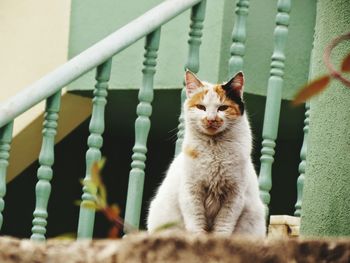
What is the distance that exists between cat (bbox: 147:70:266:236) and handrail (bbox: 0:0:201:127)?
0.54m

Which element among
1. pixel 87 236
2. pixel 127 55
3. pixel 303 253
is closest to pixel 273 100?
pixel 87 236

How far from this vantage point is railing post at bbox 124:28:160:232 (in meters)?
4.28

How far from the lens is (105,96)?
14.1 ft

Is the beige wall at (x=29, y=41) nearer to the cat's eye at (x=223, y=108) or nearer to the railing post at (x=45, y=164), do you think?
the railing post at (x=45, y=164)

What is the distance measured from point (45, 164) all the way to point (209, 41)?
149 centimetres

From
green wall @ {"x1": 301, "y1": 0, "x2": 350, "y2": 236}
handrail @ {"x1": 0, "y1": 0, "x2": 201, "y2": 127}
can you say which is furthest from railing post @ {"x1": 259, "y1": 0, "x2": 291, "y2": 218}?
green wall @ {"x1": 301, "y1": 0, "x2": 350, "y2": 236}

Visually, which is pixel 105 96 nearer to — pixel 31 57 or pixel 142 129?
pixel 142 129

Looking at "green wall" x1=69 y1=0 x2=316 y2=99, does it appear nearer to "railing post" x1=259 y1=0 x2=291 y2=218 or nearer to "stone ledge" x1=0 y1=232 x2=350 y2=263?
"railing post" x1=259 y1=0 x2=291 y2=218

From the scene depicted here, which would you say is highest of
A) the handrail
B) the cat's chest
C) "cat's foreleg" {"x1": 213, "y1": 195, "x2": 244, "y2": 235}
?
the handrail

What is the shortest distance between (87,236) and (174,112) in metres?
2.00

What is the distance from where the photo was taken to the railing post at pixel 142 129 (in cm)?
428

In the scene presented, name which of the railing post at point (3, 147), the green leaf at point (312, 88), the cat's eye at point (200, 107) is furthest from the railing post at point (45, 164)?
the green leaf at point (312, 88)

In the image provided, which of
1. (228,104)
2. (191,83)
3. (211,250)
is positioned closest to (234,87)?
(228,104)

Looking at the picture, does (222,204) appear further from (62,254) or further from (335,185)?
(62,254)
